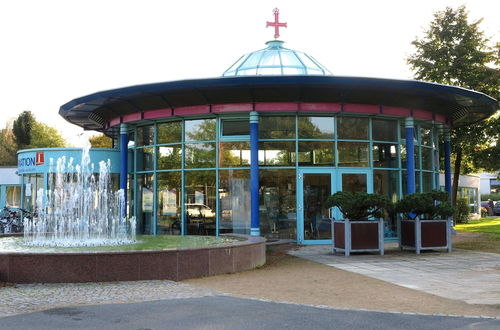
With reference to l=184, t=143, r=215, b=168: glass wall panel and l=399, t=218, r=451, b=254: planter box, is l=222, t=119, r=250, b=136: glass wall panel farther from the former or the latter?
l=399, t=218, r=451, b=254: planter box

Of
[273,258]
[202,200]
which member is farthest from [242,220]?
[273,258]

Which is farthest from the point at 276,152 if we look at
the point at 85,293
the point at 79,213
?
the point at 85,293

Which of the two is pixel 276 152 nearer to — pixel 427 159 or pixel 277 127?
pixel 277 127

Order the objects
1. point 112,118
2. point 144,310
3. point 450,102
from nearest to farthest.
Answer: point 144,310 < point 450,102 < point 112,118

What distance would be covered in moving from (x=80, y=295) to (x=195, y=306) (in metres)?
2.16

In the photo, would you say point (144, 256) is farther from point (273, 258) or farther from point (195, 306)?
point (273, 258)

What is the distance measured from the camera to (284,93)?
55.1 feet

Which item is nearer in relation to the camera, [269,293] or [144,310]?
[144,310]

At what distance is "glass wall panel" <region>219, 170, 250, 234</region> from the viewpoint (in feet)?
57.3

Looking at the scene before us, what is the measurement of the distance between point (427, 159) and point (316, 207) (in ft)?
20.9

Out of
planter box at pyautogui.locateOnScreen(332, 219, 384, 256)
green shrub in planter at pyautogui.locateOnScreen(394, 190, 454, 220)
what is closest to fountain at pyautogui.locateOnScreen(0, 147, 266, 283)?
planter box at pyautogui.locateOnScreen(332, 219, 384, 256)

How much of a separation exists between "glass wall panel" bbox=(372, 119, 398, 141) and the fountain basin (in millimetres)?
10094

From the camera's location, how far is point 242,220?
17469 millimetres

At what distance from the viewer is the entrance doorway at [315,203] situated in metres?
17.2
